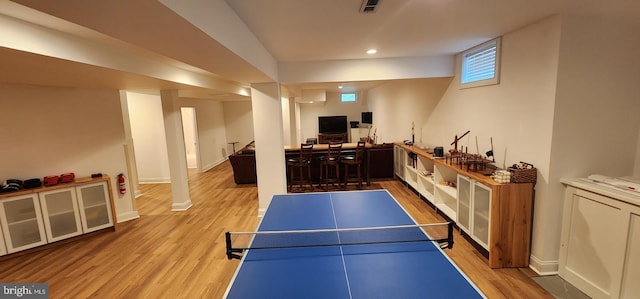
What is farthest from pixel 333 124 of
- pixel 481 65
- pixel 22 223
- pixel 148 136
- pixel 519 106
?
pixel 22 223

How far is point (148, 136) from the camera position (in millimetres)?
7008

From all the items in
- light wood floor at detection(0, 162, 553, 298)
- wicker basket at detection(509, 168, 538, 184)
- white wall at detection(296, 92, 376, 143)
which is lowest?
light wood floor at detection(0, 162, 553, 298)

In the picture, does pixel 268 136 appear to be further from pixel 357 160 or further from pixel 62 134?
pixel 62 134

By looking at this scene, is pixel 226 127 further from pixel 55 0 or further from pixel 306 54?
pixel 55 0

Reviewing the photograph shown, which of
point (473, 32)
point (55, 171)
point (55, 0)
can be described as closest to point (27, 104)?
point (55, 171)

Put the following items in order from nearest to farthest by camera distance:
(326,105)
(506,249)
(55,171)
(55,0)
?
(55,0) → (506,249) → (55,171) → (326,105)

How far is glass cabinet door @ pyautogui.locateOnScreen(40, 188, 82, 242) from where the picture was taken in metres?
3.66

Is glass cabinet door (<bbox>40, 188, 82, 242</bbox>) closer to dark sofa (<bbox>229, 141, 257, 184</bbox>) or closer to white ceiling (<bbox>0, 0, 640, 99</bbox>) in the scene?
white ceiling (<bbox>0, 0, 640, 99</bbox>)

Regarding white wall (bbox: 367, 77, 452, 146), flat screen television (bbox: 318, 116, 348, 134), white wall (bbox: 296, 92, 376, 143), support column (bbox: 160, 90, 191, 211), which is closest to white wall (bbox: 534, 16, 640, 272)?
white wall (bbox: 367, 77, 452, 146)

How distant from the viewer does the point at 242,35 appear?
7.61 feet

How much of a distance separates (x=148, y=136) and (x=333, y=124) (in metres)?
7.11

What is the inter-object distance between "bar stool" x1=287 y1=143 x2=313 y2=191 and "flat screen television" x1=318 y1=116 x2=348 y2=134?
578cm

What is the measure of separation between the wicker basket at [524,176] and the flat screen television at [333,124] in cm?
921

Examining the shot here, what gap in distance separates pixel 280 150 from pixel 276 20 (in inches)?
92.1
